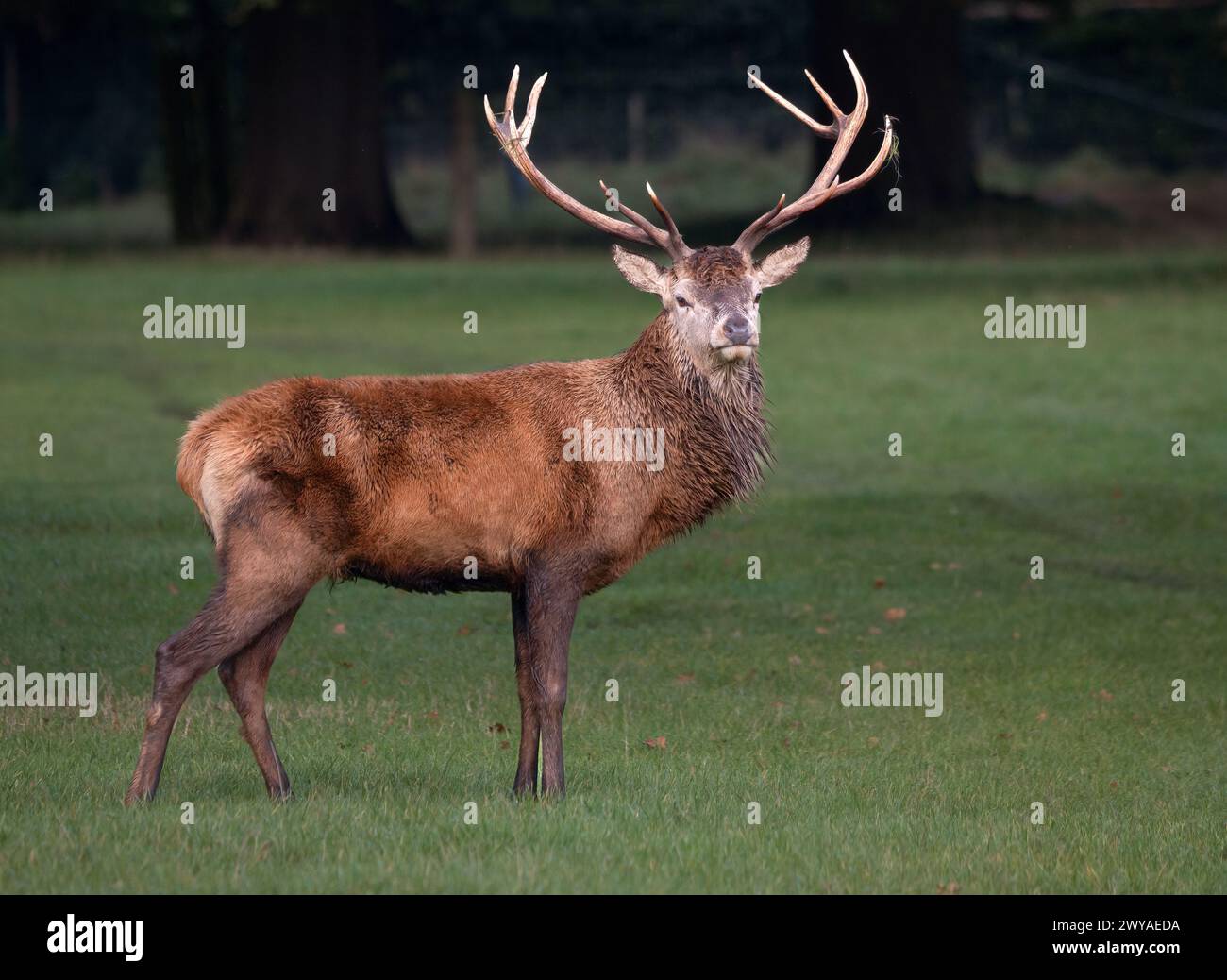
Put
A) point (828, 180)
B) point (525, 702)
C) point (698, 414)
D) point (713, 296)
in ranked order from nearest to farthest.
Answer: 1. point (525, 702)
2. point (713, 296)
3. point (698, 414)
4. point (828, 180)

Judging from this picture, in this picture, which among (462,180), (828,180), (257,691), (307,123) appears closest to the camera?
(257,691)

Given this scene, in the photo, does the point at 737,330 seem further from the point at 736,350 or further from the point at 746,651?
the point at 746,651

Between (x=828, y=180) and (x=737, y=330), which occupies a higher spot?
(x=828, y=180)

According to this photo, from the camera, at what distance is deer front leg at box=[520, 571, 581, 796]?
8742mm

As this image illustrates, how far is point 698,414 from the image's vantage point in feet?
30.8

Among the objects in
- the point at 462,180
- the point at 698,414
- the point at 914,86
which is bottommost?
the point at 698,414

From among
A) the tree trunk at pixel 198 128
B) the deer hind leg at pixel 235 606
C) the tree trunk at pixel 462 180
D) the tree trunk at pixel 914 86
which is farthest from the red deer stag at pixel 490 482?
the tree trunk at pixel 198 128

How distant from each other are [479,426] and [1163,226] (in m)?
29.8

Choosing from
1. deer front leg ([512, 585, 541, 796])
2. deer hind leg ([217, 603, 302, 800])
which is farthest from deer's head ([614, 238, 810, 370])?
deer hind leg ([217, 603, 302, 800])

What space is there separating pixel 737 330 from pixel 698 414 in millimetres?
574

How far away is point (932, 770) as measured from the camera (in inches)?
392

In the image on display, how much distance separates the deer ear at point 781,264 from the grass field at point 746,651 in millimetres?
2321

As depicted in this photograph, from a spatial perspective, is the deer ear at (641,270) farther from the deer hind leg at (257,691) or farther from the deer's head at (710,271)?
the deer hind leg at (257,691)

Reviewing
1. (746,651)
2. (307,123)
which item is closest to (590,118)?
(307,123)
